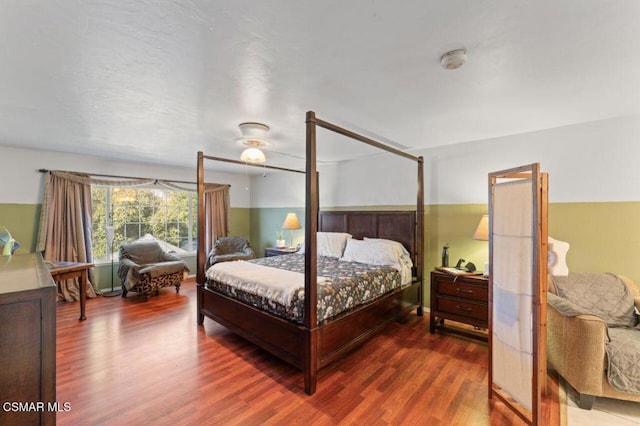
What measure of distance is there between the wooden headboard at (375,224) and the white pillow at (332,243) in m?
0.24

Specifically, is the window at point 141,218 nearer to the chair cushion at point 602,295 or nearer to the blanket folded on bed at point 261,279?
the blanket folded on bed at point 261,279

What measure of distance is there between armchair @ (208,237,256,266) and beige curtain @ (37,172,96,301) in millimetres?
1928

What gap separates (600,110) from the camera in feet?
8.04

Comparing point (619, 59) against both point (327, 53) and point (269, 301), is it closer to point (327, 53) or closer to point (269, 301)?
point (327, 53)

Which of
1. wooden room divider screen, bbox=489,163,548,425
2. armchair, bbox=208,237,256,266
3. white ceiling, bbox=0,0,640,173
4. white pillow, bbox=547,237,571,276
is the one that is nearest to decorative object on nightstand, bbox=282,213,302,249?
armchair, bbox=208,237,256,266

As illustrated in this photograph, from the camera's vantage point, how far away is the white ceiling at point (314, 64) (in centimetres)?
129

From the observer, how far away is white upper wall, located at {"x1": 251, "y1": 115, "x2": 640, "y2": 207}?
2.60 meters

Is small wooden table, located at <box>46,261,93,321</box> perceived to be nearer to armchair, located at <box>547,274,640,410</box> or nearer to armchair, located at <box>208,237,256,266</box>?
armchair, located at <box>208,237,256,266</box>

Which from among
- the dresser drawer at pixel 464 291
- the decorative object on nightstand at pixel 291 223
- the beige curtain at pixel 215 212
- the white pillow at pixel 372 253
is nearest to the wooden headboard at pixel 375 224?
the white pillow at pixel 372 253

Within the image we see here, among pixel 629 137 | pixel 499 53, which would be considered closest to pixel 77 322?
pixel 499 53

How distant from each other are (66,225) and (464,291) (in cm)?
578

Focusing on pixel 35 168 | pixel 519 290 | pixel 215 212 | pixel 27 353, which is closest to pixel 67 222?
pixel 35 168

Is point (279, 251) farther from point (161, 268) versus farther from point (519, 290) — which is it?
point (519, 290)

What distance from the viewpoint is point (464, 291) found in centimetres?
289
